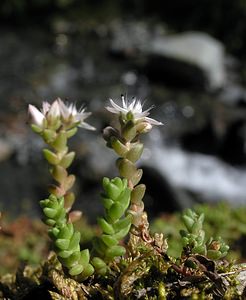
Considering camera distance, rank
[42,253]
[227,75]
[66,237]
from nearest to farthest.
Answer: [66,237] → [42,253] → [227,75]

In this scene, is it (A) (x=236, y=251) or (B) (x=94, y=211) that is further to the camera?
(B) (x=94, y=211)

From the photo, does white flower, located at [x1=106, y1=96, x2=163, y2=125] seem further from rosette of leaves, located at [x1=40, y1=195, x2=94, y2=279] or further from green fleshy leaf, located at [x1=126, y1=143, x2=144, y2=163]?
rosette of leaves, located at [x1=40, y1=195, x2=94, y2=279]

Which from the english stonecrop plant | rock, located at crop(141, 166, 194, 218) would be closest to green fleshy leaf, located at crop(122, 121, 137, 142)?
the english stonecrop plant

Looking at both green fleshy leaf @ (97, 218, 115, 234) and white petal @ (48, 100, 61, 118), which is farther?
white petal @ (48, 100, 61, 118)

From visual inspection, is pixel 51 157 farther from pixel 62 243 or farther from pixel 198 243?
pixel 198 243

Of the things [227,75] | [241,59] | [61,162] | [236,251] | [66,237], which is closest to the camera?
[66,237]

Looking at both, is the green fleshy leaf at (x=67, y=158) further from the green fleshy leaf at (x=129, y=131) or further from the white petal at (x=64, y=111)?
the green fleshy leaf at (x=129, y=131)

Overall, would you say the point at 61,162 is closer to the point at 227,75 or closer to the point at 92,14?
the point at 227,75

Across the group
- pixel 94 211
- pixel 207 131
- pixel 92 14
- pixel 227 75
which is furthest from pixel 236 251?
pixel 92 14

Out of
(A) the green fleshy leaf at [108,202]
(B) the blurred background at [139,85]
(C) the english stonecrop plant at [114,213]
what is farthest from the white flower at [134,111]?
(B) the blurred background at [139,85]
